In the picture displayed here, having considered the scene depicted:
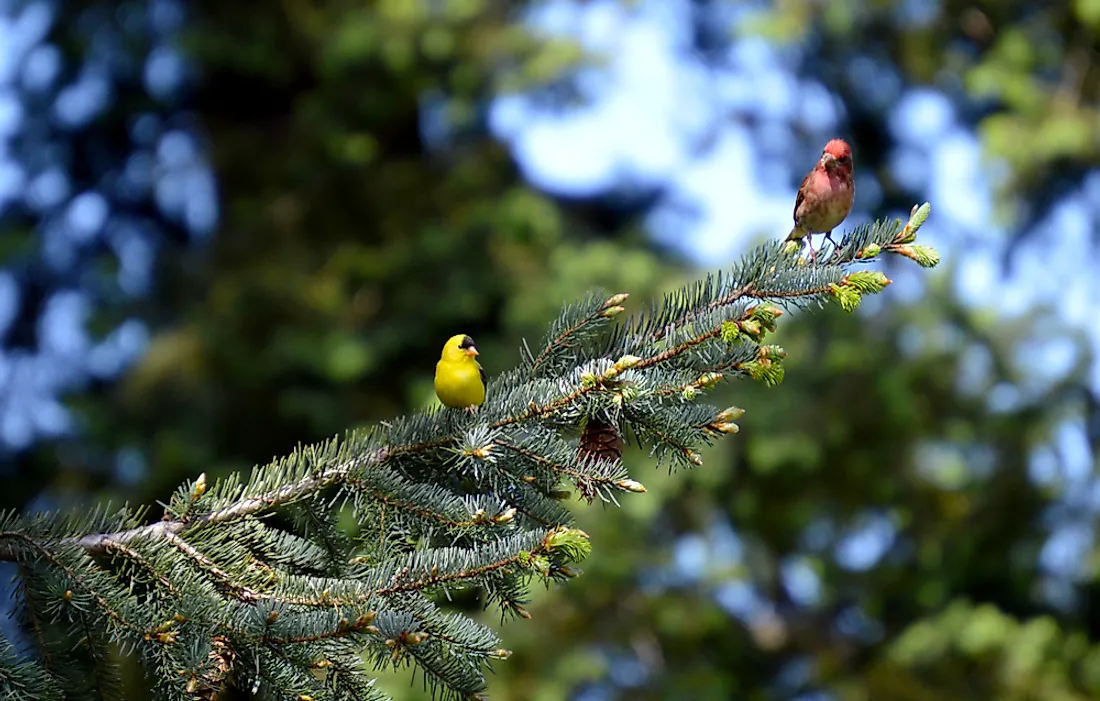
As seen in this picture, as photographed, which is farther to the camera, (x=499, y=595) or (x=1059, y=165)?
(x=1059, y=165)

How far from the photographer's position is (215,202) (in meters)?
8.52

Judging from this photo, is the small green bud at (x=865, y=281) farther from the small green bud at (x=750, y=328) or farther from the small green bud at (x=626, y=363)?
the small green bud at (x=626, y=363)

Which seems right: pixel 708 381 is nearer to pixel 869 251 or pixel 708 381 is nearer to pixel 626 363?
pixel 626 363

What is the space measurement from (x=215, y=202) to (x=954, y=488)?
5.74m

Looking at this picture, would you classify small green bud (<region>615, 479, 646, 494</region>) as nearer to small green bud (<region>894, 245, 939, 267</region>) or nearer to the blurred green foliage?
small green bud (<region>894, 245, 939, 267</region>)

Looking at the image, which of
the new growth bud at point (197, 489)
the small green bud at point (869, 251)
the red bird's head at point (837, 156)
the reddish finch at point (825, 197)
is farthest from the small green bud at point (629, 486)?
the red bird's head at point (837, 156)

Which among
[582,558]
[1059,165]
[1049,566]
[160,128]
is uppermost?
[160,128]

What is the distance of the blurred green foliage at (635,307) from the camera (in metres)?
7.19

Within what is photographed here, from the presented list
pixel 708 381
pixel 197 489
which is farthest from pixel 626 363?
pixel 197 489

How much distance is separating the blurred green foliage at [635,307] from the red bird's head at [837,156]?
4348mm

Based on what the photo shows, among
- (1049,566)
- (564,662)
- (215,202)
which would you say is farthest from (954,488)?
(215,202)

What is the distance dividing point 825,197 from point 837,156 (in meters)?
0.14

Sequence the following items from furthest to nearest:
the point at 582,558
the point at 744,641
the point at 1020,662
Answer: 1. the point at 744,641
2. the point at 1020,662
3. the point at 582,558

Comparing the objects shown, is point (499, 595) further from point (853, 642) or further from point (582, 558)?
point (853, 642)
